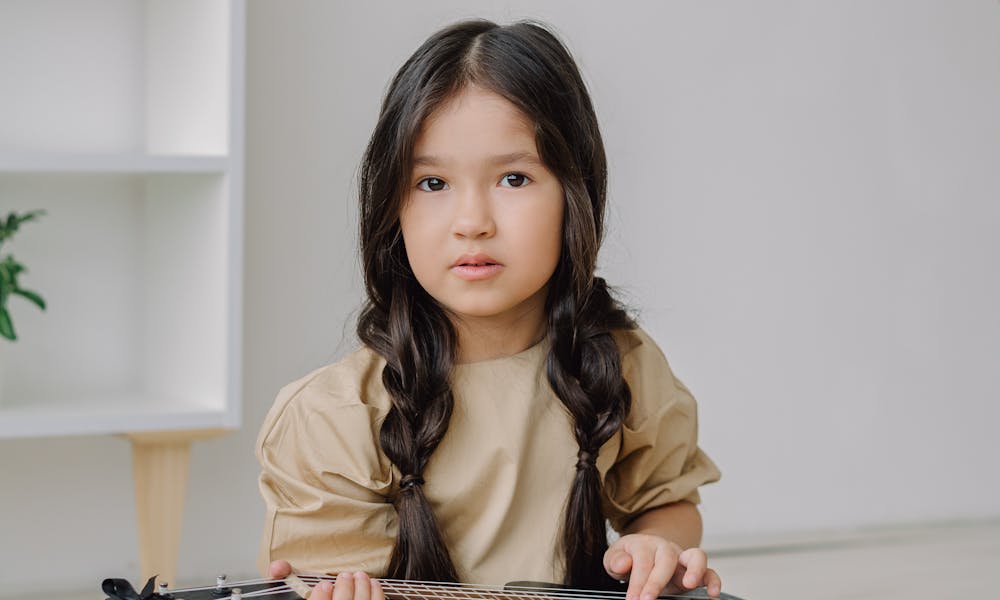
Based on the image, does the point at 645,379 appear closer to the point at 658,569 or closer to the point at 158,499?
the point at 658,569

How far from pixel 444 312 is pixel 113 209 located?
841 millimetres

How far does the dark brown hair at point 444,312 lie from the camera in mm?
937

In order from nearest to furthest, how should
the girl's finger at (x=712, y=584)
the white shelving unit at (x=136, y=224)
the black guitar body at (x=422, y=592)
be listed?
the black guitar body at (x=422, y=592), the girl's finger at (x=712, y=584), the white shelving unit at (x=136, y=224)

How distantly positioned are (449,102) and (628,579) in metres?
0.37

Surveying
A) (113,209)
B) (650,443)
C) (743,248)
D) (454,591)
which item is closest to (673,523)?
(650,443)

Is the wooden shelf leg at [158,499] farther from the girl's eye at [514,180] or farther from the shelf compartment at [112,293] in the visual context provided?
the girl's eye at [514,180]

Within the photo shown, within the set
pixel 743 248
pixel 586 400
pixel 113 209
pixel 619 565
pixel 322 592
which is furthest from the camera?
pixel 743 248

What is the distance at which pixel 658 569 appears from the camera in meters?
0.87

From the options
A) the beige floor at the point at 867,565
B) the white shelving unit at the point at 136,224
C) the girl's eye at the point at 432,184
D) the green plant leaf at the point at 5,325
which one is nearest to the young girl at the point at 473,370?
Result: the girl's eye at the point at 432,184

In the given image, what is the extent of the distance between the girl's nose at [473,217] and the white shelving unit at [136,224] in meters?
0.60

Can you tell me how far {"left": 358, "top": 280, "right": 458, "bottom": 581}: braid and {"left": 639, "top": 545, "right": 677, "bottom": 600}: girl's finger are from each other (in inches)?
6.4

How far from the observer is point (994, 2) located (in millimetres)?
2273

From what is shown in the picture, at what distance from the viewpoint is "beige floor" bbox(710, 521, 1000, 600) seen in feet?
5.84

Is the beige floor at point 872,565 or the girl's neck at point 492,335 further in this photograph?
the beige floor at point 872,565
